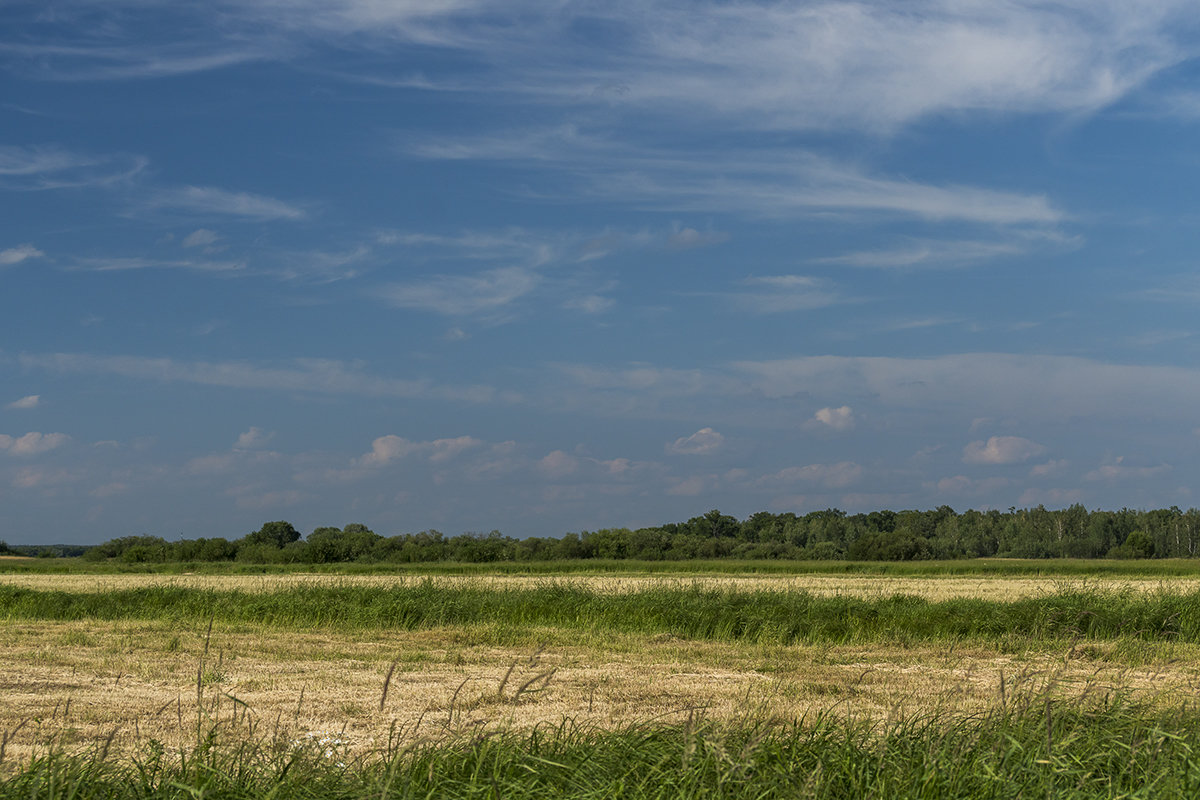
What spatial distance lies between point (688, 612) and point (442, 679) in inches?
307

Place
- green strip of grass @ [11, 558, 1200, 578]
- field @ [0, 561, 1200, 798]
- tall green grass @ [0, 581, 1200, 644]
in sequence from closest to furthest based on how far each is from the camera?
1. field @ [0, 561, 1200, 798]
2. tall green grass @ [0, 581, 1200, 644]
3. green strip of grass @ [11, 558, 1200, 578]

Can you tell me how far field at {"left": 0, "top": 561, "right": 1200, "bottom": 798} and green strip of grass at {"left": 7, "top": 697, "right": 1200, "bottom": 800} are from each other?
3 centimetres

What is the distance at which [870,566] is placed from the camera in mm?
70938

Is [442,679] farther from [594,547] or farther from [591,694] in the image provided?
[594,547]

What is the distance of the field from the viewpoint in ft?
17.4

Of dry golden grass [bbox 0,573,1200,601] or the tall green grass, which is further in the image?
dry golden grass [bbox 0,573,1200,601]

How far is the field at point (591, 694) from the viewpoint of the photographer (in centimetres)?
529

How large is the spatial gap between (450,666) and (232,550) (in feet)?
258

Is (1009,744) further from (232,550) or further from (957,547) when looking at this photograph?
(957,547)

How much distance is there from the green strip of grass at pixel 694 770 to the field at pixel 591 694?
0.03 metres

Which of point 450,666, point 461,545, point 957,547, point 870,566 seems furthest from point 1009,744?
point 957,547

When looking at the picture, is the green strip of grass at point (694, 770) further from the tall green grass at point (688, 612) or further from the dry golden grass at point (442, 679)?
the tall green grass at point (688, 612)

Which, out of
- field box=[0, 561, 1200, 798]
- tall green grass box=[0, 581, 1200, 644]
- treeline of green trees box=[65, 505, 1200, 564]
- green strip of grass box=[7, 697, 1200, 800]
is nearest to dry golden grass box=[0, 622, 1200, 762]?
field box=[0, 561, 1200, 798]

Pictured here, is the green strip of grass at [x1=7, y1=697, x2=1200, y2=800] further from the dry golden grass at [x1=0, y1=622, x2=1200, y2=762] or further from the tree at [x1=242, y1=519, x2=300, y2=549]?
the tree at [x1=242, y1=519, x2=300, y2=549]
